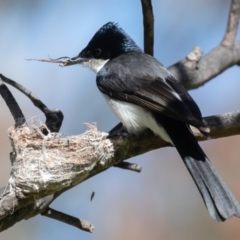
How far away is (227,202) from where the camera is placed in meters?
3.02

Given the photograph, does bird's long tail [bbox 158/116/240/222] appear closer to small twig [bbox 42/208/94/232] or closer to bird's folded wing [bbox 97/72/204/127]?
bird's folded wing [bbox 97/72/204/127]

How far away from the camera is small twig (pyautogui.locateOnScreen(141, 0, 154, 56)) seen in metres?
3.74

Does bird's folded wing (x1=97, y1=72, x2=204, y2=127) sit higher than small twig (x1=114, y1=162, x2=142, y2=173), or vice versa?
bird's folded wing (x1=97, y1=72, x2=204, y2=127)

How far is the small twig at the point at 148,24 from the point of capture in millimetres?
3736

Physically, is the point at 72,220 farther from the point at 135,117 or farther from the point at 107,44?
the point at 107,44

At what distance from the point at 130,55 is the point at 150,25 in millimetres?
330

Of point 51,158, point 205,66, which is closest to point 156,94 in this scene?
point 51,158

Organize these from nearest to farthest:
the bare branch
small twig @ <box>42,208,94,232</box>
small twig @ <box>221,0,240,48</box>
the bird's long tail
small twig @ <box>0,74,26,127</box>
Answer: the bird's long tail
small twig @ <box>42,208,94,232</box>
small twig @ <box>0,74,26,127</box>
the bare branch
small twig @ <box>221,0,240,48</box>

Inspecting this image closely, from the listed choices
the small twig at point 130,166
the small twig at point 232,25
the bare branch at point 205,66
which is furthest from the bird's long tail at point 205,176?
the small twig at point 232,25

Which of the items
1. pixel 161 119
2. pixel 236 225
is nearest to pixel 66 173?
pixel 161 119

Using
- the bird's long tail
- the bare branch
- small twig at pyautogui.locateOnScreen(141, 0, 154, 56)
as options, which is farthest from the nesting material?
the bare branch

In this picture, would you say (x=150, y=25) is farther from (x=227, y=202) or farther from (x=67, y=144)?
(x=227, y=202)

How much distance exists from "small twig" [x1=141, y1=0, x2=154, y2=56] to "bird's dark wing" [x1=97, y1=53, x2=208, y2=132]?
0.08 meters

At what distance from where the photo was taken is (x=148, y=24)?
3.84 m
